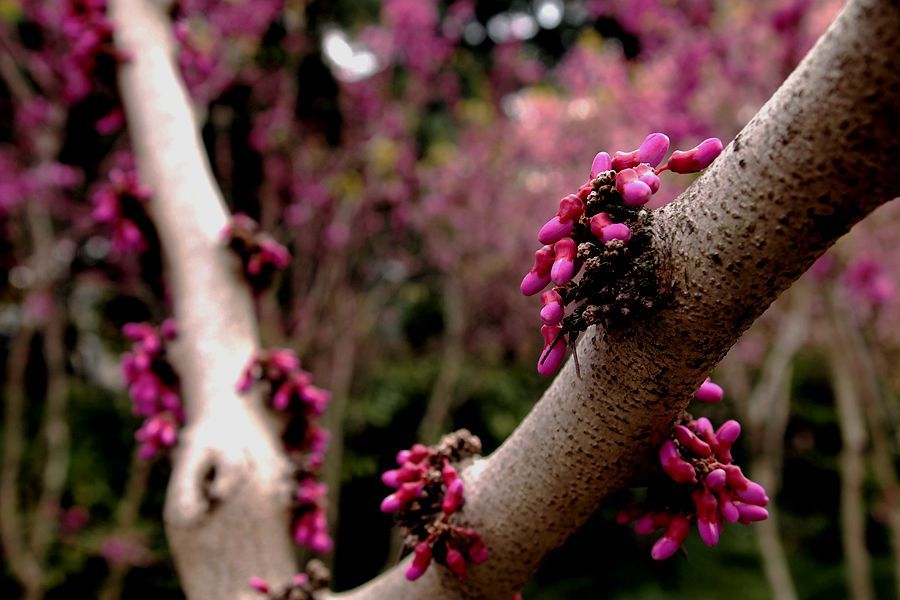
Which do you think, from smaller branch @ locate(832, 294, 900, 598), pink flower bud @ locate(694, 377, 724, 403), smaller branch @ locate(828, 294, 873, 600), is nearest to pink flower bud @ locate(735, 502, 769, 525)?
pink flower bud @ locate(694, 377, 724, 403)

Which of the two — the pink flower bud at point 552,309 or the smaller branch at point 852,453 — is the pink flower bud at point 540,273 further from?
the smaller branch at point 852,453

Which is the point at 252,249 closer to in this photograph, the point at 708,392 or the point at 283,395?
the point at 283,395

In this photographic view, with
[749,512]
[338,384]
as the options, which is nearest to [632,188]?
[749,512]

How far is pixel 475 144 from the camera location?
6074 mm

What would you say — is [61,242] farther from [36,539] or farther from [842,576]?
[842,576]

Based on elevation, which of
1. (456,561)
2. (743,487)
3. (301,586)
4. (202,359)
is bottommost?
(301,586)

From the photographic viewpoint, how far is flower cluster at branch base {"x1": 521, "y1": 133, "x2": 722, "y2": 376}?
2.26ft

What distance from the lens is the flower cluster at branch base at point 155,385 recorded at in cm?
148

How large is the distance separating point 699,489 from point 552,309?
32 centimetres

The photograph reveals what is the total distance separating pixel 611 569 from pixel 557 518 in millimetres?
5988

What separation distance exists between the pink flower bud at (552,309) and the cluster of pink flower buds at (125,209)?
1.25 m

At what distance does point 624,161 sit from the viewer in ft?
2.47

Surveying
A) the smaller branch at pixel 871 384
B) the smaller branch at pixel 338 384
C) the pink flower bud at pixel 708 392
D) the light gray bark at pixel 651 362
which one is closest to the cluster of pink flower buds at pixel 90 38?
the light gray bark at pixel 651 362

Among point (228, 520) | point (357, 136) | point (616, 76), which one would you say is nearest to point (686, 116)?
point (357, 136)
